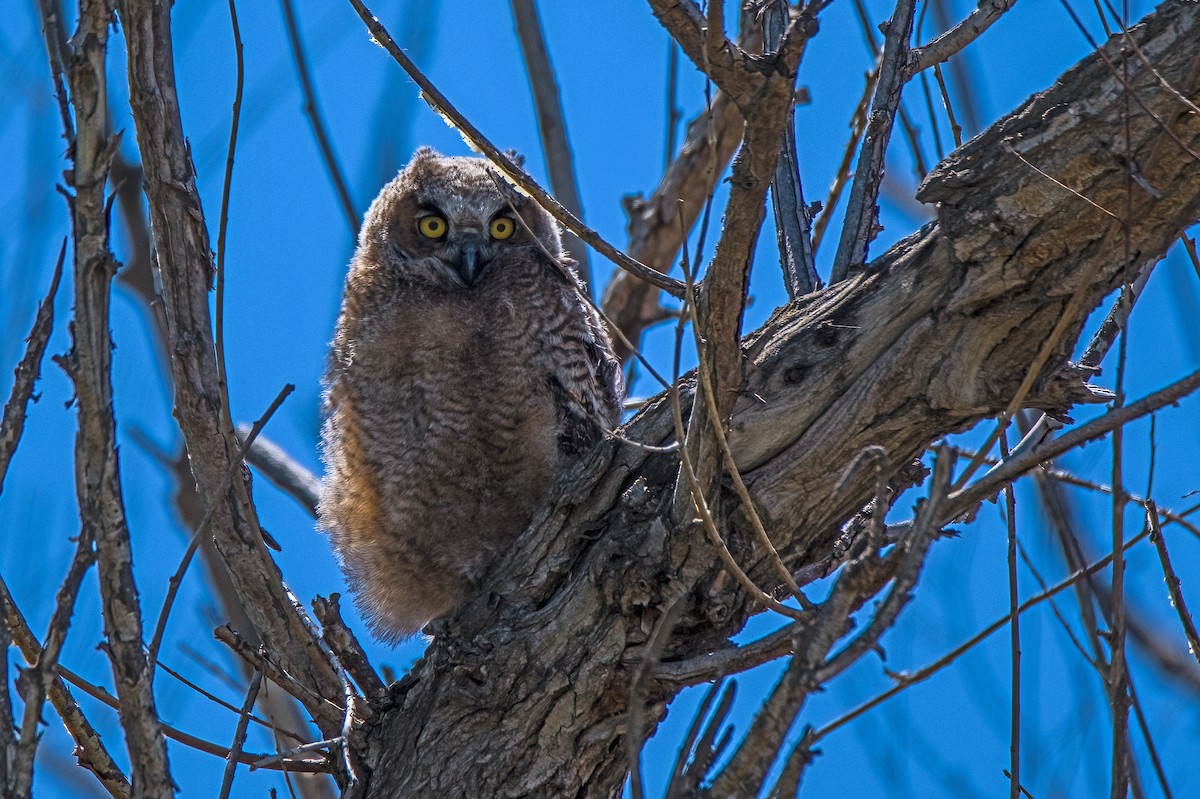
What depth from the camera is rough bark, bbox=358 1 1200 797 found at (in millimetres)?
2477

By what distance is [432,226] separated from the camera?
4.50m

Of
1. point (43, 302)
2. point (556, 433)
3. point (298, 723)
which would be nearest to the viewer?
point (43, 302)

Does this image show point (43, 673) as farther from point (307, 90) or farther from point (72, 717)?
point (307, 90)

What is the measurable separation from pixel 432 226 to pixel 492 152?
2.09 m

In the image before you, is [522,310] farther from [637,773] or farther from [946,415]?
[637,773]

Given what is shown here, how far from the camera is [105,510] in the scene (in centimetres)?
194

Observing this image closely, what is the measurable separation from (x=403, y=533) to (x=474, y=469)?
0.31m

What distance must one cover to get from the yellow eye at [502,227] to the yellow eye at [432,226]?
185 mm

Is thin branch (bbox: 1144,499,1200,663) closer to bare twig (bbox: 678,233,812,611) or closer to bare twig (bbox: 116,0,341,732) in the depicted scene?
bare twig (bbox: 678,233,812,611)

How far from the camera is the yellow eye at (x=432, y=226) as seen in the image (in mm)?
4469

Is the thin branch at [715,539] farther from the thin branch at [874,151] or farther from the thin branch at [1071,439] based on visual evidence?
the thin branch at [874,151]

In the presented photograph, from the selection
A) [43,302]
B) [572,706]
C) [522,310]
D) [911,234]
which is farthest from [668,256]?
[43,302]

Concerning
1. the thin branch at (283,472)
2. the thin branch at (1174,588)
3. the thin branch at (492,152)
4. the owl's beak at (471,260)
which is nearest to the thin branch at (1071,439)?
the thin branch at (1174,588)

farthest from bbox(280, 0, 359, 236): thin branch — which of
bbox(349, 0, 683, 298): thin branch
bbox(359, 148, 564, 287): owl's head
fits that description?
bbox(349, 0, 683, 298): thin branch
